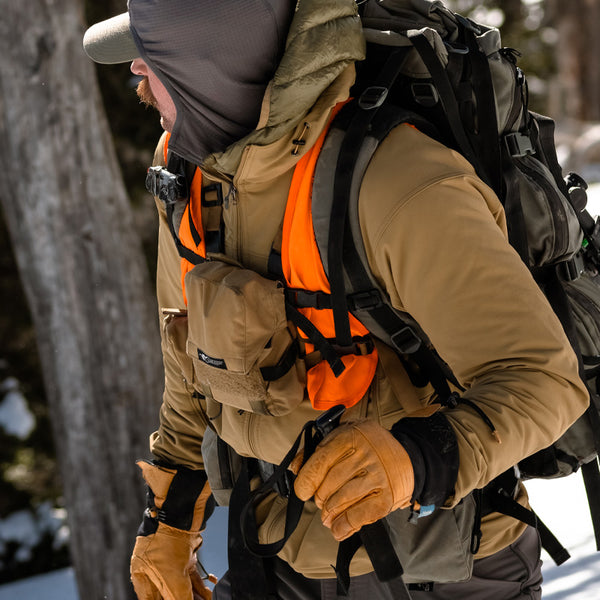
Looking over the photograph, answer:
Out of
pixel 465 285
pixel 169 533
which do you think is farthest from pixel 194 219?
pixel 169 533

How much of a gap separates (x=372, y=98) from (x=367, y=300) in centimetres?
43

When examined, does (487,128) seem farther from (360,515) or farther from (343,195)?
(360,515)

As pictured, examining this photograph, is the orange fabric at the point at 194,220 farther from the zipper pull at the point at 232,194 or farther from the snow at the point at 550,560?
the snow at the point at 550,560

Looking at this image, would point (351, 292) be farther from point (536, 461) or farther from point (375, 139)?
point (536, 461)

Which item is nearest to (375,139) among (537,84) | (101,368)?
(101,368)

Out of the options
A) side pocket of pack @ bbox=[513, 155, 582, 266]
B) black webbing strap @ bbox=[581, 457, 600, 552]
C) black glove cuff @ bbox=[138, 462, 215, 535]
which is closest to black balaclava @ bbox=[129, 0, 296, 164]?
side pocket of pack @ bbox=[513, 155, 582, 266]

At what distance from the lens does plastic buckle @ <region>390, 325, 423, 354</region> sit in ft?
5.72

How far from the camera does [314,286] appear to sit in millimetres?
1782

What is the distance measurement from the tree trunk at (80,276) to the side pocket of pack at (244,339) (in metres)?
3.08

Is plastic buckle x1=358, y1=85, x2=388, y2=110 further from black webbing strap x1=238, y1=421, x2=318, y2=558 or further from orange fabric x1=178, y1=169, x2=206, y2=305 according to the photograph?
black webbing strap x1=238, y1=421, x2=318, y2=558

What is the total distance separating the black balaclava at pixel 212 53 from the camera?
176cm

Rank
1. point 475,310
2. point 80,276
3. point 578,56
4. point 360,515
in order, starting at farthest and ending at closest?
point 578,56, point 80,276, point 475,310, point 360,515

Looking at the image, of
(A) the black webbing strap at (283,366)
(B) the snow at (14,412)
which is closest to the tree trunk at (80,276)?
(B) the snow at (14,412)

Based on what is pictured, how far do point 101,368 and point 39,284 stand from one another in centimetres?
64
